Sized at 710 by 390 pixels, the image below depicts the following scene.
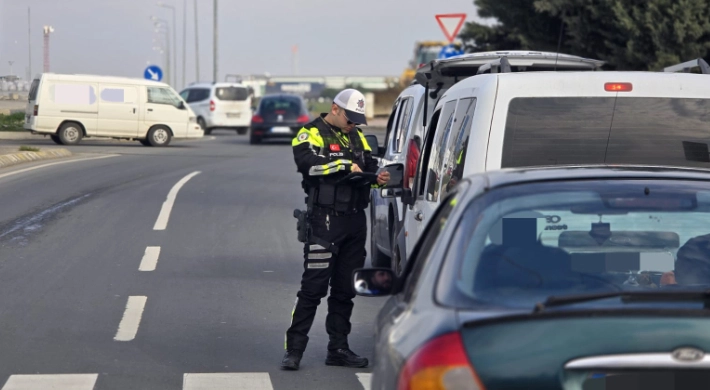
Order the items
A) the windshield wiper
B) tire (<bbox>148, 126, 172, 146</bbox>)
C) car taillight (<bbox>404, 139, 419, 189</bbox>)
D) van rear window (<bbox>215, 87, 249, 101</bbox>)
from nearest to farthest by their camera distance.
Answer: the windshield wiper
car taillight (<bbox>404, 139, 419, 189</bbox>)
tire (<bbox>148, 126, 172, 146</bbox>)
van rear window (<bbox>215, 87, 249, 101</bbox>)

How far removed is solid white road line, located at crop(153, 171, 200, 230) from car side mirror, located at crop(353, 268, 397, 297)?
1000 cm

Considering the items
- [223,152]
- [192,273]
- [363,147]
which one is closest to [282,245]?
[192,273]

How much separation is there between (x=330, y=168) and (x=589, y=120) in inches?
69.9

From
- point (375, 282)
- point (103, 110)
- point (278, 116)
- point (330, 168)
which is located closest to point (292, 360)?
point (330, 168)

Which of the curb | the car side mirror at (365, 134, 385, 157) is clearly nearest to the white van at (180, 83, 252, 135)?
the curb

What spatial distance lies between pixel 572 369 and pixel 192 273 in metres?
8.15

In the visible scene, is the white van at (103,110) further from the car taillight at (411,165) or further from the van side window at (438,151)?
the van side window at (438,151)

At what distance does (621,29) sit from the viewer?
25719 millimetres

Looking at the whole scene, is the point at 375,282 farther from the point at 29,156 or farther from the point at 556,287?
the point at 29,156

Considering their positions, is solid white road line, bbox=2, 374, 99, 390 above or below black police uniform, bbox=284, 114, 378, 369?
below

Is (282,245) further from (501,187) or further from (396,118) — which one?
(501,187)

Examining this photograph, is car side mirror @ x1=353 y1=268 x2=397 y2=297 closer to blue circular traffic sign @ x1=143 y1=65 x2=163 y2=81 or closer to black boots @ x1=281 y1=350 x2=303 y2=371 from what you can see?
black boots @ x1=281 y1=350 x2=303 y2=371

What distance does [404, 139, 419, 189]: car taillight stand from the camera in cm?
920

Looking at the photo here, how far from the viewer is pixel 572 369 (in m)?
3.12
